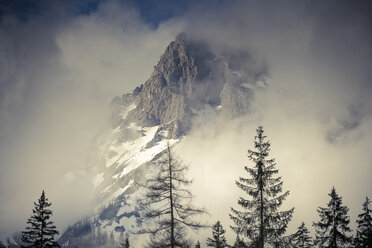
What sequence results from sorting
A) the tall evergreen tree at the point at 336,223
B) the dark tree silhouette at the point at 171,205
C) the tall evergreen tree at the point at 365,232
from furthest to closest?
the tall evergreen tree at the point at 365,232 < the tall evergreen tree at the point at 336,223 < the dark tree silhouette at the point at 171,205

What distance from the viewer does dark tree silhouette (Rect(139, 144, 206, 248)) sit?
1770 centimetres

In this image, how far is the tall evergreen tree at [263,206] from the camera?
20.0 metres


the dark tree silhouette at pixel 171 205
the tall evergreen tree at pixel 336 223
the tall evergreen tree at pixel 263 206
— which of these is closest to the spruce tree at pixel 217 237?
the tall evergreen tree at pixel 336 223

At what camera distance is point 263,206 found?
20281 millimetres

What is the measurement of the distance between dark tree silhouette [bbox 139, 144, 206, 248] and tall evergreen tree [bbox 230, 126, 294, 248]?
3.94 metres

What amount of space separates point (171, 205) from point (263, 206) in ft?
22.4

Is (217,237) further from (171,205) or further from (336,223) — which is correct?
(171,205)

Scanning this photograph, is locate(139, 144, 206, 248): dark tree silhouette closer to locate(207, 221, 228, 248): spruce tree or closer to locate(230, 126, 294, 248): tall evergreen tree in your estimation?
locate(230, 126, 294, 248): tall evergreen tree

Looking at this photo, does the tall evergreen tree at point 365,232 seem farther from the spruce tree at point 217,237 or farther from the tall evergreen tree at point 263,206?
the spruce tree at point 217,237

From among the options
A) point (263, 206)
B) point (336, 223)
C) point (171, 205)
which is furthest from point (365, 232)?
point (171, 205)

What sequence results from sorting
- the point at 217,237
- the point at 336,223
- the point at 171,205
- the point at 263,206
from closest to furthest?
the point at 171,205 → the point at 263,206 → the point at 336,223 → the point at 217,237

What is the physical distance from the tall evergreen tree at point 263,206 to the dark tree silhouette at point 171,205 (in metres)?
3.94

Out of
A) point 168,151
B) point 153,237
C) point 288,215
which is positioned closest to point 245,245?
point 288,215

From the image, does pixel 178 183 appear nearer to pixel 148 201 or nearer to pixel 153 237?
pixel 148 201
